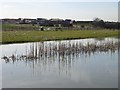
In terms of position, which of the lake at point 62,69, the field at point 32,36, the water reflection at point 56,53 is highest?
the field at point 32,36

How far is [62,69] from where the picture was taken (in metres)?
12.4

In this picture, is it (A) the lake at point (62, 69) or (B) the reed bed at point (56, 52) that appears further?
(B) the reed bed at point (56, 52)

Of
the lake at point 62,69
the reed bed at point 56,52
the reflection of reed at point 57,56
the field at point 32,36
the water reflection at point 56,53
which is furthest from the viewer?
the field at point 32,36

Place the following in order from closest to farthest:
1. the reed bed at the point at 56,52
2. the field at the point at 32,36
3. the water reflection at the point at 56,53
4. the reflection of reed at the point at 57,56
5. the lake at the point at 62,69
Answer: the lake at the point at 62,69 → the reflection of reed at the point at 57,56 → the water reflection at the point at 56,53 → the reed bed at the point at 56,52 → the field at the point at 32,36

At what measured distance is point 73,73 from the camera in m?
11.7

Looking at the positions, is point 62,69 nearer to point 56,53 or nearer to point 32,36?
point 56,53

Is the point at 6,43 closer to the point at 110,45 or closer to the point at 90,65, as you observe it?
the point at 110,45

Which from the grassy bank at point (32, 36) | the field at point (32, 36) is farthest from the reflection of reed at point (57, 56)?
the grassy bank at point (32, 36)

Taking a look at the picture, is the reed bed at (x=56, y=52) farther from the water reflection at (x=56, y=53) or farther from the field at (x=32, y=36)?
the field at (x=32, y=36)

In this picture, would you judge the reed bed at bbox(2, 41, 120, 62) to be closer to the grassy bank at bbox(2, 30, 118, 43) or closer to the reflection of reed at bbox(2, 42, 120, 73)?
the reflection of reed at bbox(2, 42, 120, 73)

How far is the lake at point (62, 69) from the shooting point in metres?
10.2

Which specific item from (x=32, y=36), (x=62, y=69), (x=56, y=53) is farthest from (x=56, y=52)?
(x=32, y=36)

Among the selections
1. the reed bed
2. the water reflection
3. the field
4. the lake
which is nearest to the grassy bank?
the field

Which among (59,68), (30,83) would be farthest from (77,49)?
(30,83)
